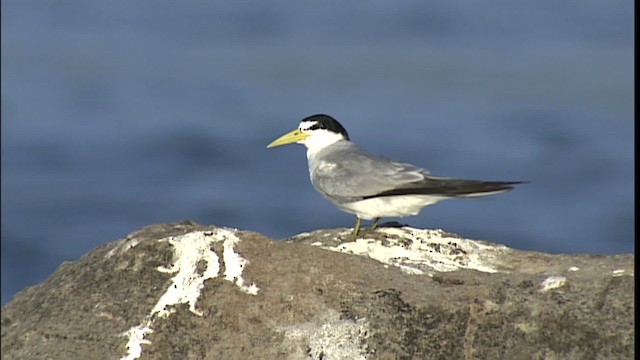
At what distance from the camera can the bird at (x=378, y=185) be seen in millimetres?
6648

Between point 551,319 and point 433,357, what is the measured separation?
0.54 m

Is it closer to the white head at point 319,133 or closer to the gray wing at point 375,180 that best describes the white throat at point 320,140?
the white head at point 319,133

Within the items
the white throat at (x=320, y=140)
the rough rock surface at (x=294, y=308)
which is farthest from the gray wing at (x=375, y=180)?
the rough rock surface at (x=294, y=308)

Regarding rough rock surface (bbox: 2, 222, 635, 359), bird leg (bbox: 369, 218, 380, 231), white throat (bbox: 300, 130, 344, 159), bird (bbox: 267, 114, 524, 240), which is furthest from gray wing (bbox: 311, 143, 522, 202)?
rough rock surface (bbox: 2, 222, 635, 359)

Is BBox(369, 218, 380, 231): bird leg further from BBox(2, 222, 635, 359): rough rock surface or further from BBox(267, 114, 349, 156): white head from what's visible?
BBox(267, 114, 349, 156): white head

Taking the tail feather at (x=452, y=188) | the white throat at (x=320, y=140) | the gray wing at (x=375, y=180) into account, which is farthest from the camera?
the white throat at (x=320, y=140)

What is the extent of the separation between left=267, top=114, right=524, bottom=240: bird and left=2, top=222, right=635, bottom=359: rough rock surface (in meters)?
0.80

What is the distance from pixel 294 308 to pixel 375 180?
195 cm

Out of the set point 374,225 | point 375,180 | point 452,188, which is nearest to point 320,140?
point 375,180

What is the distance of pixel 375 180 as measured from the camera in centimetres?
711

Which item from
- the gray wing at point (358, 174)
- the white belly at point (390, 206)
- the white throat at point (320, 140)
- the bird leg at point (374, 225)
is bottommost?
the bird leg at point (374, 225)

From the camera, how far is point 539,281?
5480 millimetres

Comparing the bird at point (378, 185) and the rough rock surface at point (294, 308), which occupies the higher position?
the bird at point (378, 185)

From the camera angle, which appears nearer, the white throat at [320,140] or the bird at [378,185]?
the bird at [378,185]
